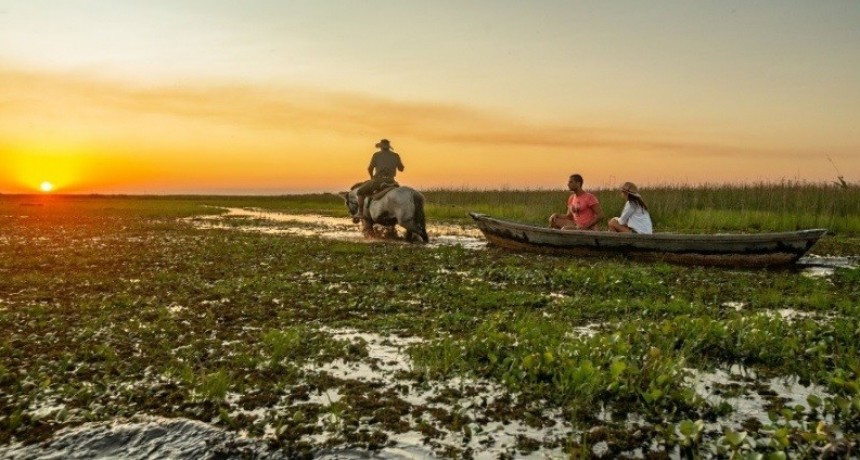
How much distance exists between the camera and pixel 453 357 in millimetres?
5773

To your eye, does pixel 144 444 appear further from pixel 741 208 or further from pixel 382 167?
pixel 741 208

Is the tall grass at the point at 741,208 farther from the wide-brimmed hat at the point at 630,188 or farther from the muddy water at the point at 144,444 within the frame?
the muddy water at the point at 144,444

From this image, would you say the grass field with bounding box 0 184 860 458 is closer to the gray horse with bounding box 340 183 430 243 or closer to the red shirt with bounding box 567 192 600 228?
the red shirt with bounding box 567 192 600 228

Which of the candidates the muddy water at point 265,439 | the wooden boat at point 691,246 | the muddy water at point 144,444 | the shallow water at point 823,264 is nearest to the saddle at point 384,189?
the wooden boat at point 691,246

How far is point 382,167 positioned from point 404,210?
5.41 ft

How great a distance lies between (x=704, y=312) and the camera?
8.08 metres

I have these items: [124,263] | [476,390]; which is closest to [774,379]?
[476,390]

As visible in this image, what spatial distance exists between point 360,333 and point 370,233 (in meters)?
13.0

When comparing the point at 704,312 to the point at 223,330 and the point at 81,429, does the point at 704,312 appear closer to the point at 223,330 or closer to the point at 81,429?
the point at 223,330

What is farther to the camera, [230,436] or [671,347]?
[671,347]

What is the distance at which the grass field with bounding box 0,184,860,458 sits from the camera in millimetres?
4344

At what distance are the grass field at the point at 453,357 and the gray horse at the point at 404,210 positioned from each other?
245 inches

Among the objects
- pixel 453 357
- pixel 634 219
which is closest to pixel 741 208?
pixel 634 219

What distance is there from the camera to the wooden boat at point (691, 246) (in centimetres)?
1237
